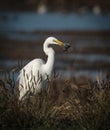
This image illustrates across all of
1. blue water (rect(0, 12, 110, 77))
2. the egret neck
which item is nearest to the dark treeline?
blue water (rect(0, 12, 110, 77))

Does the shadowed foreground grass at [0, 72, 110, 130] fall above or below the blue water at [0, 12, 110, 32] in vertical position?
above

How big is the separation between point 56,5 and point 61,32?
1943 cm

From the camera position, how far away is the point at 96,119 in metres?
8.80

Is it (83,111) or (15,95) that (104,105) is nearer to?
(83,111)

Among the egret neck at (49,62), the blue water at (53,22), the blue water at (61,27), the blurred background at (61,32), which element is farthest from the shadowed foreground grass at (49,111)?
the blue water at (53,22)

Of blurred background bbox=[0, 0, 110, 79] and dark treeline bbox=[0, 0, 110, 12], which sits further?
dark treeline bbox=[0, 0, 110, 12]

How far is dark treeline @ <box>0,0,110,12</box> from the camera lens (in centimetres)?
4491

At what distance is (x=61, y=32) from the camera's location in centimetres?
3041

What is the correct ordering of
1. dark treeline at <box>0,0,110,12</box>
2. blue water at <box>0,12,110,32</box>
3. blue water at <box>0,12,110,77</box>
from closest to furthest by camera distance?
blue water at <box>0,12,110,77</box> < blue water at <box>0,12,110,32</box> < dark treeline at <box>0,0,110,12</box>

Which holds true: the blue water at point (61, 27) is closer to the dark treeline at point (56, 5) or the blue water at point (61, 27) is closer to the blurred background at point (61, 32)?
the blurred background at point (61, 32)

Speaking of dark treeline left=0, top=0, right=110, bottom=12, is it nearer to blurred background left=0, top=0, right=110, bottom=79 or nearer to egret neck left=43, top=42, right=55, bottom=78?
Answer: blurred background left=0, top=0, right=110, bottom=79

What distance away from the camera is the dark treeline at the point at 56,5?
4491 centimetres

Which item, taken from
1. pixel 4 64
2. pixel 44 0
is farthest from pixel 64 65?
pixel 44 0

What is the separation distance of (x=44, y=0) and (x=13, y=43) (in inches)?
954
